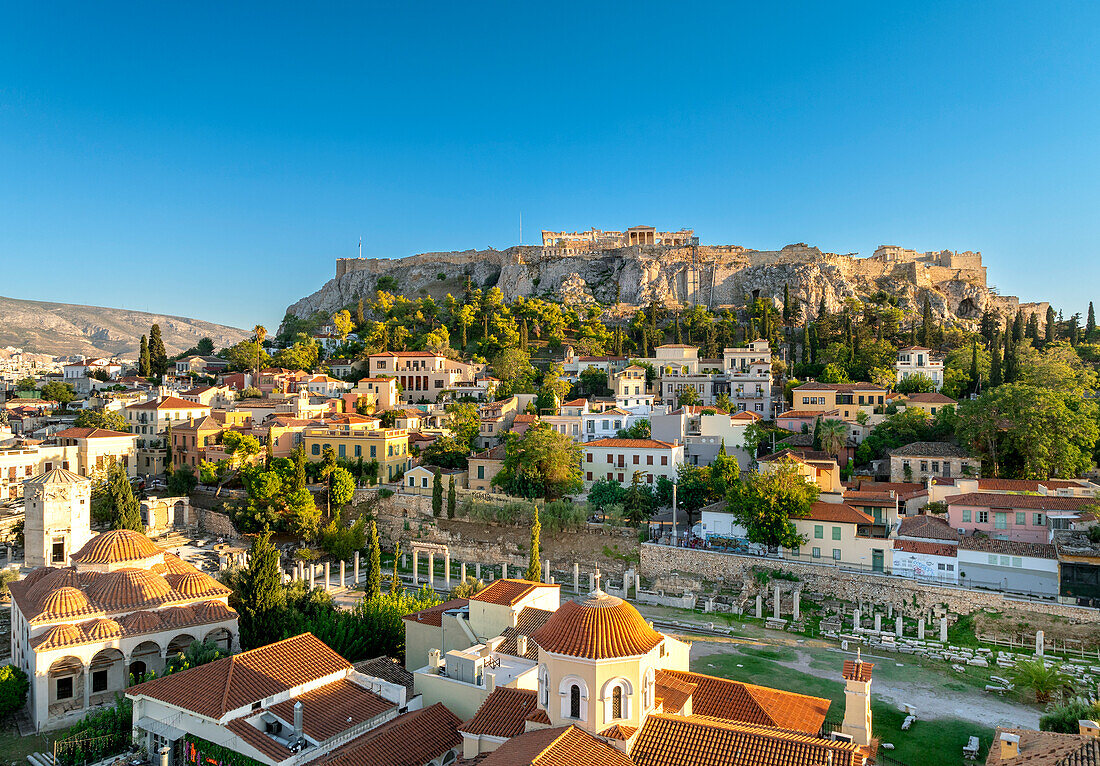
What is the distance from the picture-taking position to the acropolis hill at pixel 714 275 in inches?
3344

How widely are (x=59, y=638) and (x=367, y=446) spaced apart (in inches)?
1065

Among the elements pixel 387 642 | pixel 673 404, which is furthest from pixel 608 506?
pixel 673 404

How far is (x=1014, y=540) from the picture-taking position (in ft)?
103

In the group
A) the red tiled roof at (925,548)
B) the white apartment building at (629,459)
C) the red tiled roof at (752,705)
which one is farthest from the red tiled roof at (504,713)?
the white apartment building at (629,459)

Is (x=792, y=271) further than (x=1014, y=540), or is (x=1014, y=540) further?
(x=792, y=271)

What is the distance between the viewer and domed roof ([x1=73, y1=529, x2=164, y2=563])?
25469 mm

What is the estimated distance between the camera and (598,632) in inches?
538

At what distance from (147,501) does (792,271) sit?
69217 mm

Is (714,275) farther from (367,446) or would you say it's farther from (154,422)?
(154,422)

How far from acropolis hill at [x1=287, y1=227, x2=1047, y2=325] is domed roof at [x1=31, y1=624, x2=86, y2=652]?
70.6 metres

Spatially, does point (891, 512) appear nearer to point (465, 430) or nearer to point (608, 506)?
point (608, 506)

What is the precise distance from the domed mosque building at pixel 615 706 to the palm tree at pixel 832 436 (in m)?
27.8

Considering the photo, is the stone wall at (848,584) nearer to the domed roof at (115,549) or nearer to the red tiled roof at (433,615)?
the red tiled roof at (433,615)

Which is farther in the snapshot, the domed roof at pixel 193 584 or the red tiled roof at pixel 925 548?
the red tiled roof at pixel 925 548
